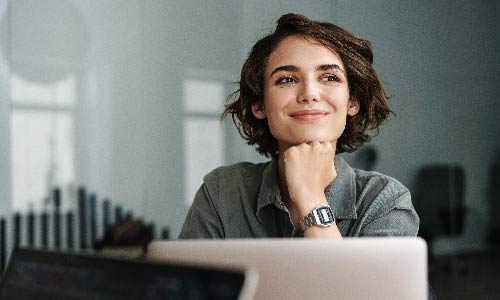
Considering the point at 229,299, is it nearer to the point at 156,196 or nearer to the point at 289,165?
the point at 289,165

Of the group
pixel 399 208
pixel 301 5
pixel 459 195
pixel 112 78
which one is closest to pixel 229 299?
pixel 399 208

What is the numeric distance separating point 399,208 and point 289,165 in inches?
10.5

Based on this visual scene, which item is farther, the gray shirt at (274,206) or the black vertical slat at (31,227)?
the black vertical slat at (31,227)

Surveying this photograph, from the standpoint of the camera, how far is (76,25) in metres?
3.98

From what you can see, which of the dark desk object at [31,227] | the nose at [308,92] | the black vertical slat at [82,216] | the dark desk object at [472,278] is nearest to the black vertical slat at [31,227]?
the dark desk object at [31,227]

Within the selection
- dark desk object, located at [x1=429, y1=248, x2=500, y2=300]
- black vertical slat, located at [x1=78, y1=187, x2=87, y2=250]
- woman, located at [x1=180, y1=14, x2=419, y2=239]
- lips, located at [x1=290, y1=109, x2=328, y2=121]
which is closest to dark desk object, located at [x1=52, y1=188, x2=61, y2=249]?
black vertical slat, located at [x1=78, y1=187, x2=87, y2=250]

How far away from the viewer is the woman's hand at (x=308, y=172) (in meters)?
1.54

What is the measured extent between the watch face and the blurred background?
2564mm

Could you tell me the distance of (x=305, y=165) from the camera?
162cm

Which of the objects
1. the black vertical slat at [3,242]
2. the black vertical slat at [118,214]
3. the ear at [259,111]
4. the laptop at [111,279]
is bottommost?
the black vertical slat at [3,242]

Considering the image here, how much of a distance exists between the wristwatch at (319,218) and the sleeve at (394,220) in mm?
101

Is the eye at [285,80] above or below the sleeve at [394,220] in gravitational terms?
above

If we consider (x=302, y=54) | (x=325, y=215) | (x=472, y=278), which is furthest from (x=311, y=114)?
(x=472, y=278)

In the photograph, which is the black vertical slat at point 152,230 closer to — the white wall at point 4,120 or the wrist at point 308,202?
the white wall at point 4,120
